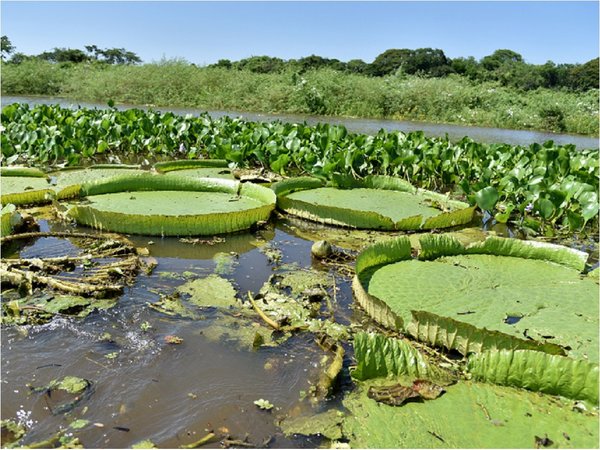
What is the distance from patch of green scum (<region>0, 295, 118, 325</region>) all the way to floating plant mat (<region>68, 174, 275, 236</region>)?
1.43 metres

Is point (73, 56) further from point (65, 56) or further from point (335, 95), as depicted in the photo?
point (335, 95)

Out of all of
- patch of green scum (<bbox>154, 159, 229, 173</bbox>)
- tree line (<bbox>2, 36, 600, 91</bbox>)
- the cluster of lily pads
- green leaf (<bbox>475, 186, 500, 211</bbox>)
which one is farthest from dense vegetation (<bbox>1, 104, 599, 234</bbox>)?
tree line (<bbox>2, 36, 600, 91</bbox>)

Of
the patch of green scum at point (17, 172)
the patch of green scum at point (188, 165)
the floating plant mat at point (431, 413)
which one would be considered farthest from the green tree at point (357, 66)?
the floating plant mat at point (431, 413)

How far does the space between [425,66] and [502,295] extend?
41276mm

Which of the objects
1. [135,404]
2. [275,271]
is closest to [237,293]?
[275,271]

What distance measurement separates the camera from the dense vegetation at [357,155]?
5.48 m

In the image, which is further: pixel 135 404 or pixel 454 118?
pixel 454 118

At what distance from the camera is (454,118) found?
22.0m

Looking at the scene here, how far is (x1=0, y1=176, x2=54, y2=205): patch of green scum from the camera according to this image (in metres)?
5.09

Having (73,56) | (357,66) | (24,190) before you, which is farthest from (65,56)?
(24,190)

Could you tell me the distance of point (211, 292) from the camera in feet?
11.4

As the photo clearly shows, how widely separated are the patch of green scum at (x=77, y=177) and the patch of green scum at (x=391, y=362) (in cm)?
395

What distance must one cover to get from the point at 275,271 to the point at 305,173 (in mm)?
3791

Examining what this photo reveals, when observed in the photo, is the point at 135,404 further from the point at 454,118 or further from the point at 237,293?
the point at 454,118
